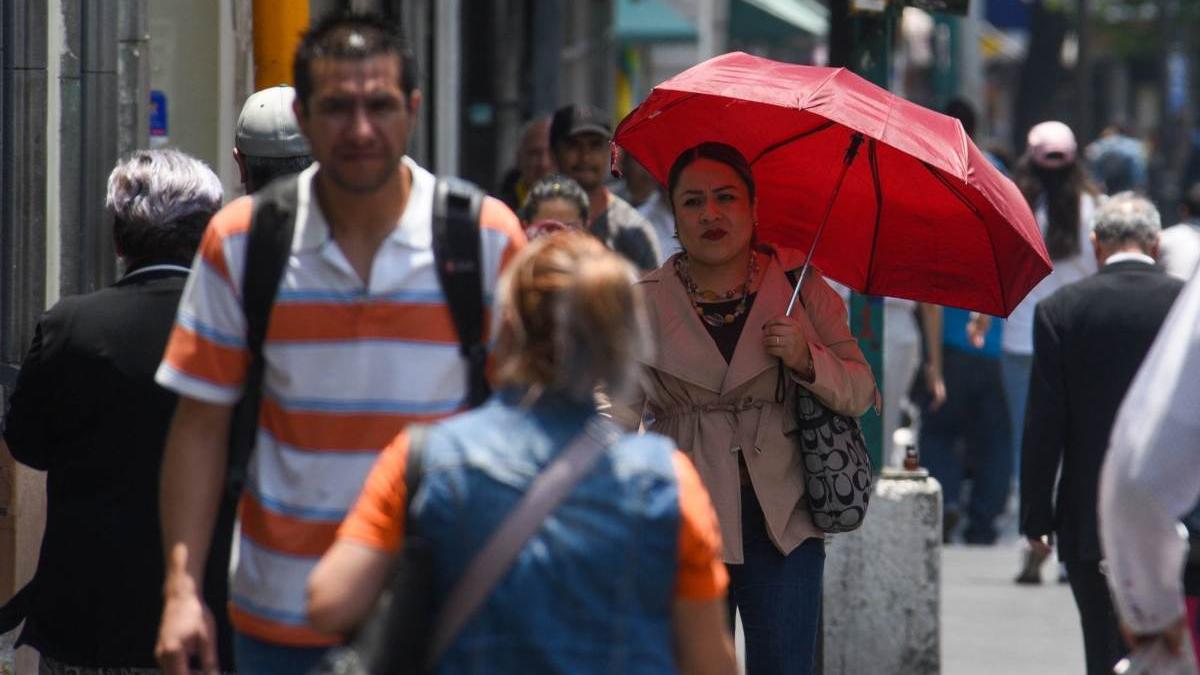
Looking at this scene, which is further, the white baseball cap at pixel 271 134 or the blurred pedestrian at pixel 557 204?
the blurred pedestrian at pixel 557 204

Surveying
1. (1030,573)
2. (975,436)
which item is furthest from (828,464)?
(975,436)

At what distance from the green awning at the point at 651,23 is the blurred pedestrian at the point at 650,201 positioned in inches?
378

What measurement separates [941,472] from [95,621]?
7989mm

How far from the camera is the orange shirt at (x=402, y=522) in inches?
129

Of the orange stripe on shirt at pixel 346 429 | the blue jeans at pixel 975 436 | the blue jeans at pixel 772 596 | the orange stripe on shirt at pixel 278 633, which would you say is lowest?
the blue jeans at pixel 975 436

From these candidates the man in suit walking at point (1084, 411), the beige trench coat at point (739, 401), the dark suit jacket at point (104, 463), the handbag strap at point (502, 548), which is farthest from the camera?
the man in suit walking at point (1084, 411)

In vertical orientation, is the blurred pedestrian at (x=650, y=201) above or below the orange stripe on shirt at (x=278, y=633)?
above

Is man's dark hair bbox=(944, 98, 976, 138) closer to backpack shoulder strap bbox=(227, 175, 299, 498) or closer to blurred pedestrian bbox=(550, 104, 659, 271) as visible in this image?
blurred pedestrian bbox=(550, 104, 659, 271)

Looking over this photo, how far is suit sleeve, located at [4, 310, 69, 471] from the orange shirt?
1662 millimetres

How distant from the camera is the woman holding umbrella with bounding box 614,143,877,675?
5.59 m

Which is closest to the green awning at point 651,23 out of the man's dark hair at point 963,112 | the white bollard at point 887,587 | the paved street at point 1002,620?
the man's dark hair at point 963,112

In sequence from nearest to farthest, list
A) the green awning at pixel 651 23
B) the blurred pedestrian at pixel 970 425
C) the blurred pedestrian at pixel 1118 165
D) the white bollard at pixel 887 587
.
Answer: the white bollard at pixel 887 587
the blurred pedestrian at pixel 970 425
the blurred pedestrian at pixel 1118 165
the green awning at pixel 651 23

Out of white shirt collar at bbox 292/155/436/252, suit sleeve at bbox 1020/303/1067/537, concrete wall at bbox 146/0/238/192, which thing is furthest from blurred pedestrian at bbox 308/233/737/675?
concrete wall at bbox 146/0/238/192

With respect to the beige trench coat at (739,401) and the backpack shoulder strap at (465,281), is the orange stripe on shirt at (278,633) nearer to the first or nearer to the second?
the backpack shoulder strap at (465,281)
